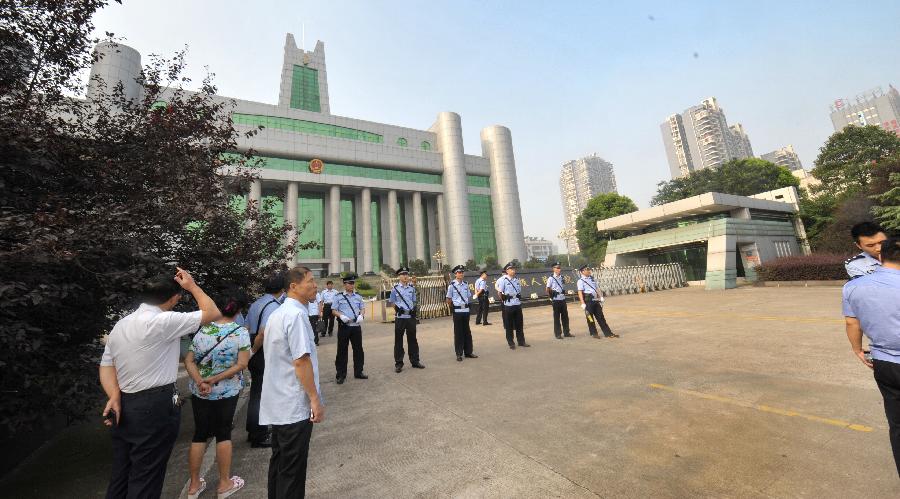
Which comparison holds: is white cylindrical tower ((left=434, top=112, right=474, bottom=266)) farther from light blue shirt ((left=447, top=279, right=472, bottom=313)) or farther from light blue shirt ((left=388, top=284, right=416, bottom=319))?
light blue shirt ((left=388, top=284, right=416, bottom=319))

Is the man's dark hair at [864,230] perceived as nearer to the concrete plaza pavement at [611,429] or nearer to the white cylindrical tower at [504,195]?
the concrete plaza pavement at [611,429]

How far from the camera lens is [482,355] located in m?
7.83

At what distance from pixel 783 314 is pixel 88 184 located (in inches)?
584

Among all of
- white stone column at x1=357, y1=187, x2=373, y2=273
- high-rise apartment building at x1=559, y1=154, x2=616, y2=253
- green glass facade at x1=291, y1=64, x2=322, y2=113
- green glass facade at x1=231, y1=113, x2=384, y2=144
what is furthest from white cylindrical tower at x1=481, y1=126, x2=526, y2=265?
high-rise apartment building at x1=559, y1=154, x2=616, y2=253

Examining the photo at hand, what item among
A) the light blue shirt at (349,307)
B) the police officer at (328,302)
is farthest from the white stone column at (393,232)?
the light blue shirt at (349,307)

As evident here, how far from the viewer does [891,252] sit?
2.50 metres

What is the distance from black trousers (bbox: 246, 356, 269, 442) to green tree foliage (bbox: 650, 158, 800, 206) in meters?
57.1

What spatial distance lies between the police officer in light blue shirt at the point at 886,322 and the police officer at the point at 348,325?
6049mm

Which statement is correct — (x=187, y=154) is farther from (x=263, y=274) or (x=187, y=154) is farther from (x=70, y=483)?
(x=70, y=483)

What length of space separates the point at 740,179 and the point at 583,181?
9748cm

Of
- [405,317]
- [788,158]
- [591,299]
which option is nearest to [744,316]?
[591,299]

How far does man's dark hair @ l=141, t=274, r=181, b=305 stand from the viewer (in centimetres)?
246

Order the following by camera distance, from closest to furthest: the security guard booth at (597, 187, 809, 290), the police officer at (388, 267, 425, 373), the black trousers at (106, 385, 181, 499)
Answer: the black trousers at (106, 385, 181, 499), the police officer at (388, 267, 425, 373), the security guard booth at (597, 187, 809, 290)

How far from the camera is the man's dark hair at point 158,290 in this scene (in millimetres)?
2459
